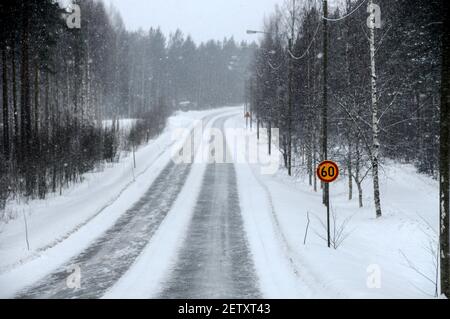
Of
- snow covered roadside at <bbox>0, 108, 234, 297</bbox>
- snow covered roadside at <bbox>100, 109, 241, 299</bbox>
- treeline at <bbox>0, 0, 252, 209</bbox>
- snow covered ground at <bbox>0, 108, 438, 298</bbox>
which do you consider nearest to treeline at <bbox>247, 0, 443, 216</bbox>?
snow covered ground at <bbox>0, 108, 438, 298</bbox>

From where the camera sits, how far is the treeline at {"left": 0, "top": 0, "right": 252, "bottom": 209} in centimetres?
2022

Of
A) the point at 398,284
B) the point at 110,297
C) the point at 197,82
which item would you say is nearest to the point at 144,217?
the point at 110,297

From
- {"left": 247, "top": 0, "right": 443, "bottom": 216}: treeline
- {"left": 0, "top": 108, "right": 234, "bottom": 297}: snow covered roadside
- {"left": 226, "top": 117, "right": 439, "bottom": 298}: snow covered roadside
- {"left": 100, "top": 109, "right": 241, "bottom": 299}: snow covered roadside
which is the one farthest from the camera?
{"left": 247, "top": 0, "right": 443, "bottom": 216}: treeline

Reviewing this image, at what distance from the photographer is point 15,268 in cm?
977

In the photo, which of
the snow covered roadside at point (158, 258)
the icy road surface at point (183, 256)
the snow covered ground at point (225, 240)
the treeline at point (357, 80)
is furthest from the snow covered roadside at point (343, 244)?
the snow covered roadside at point (158, 258)

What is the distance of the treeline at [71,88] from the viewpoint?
66.3 feet

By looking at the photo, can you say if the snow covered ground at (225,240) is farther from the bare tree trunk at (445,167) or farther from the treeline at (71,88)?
the treeline at (71,88)

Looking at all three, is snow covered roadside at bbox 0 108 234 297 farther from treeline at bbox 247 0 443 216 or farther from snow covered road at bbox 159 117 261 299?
treeline at bbox 247 0 443 216

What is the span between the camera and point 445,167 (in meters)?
8.11

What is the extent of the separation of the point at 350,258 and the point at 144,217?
23.0ft

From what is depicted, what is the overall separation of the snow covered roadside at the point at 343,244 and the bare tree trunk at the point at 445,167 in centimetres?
62

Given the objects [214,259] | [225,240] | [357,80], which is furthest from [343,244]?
[357,80]

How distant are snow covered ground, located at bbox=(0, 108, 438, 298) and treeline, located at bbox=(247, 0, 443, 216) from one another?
2.51 metres

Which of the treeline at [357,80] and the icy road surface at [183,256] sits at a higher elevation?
the treeline at [357,80]
